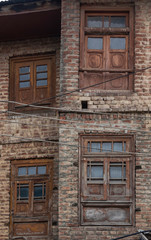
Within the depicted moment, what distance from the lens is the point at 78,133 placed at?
48.3 ft

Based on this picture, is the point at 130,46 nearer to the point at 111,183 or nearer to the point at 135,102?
the point at 135,102

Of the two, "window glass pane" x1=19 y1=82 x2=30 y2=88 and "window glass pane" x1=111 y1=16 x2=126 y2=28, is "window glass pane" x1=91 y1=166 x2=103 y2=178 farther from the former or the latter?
"window glass pane" x1=111 y1=16 x2=126 y2=28

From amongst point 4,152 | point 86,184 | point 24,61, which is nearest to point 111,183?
point 86,184

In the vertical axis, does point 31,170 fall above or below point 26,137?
below

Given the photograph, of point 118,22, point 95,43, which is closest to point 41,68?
point 95,43

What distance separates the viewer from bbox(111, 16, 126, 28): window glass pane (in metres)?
15.4

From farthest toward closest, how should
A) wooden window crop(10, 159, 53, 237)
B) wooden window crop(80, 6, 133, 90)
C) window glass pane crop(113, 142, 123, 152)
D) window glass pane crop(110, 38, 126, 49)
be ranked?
wooden window crop(10, 159, 53, 237), window glass pane crop(110, 38, 126, 49), wooden window crop(80, 6, 133, 90), window glass pane crop(113, 142, 123, 152)

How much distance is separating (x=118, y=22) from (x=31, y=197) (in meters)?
4.84

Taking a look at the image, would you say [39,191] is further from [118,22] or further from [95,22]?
[118,22]

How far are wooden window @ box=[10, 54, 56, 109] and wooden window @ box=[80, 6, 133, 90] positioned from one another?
4.75 ft

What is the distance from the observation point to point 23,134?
16016 mm

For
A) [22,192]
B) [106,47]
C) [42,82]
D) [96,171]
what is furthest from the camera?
[42,82]

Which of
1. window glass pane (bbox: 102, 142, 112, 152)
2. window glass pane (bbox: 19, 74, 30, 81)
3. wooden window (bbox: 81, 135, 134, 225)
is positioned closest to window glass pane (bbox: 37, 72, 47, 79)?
window glass pane (bbox: 19, 74, 30, 81)

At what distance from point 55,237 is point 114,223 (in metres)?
1.68
